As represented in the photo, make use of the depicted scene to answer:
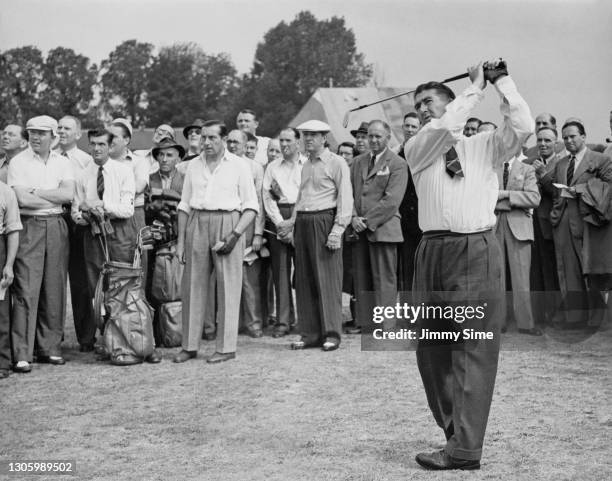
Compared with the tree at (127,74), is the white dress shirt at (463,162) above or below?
below

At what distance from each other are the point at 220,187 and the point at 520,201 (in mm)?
2900

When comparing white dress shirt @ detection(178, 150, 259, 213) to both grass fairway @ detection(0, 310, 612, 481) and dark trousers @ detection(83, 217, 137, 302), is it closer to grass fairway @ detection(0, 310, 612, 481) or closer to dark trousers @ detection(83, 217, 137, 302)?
dark trousers @ detection(83, 217, 137, 302)

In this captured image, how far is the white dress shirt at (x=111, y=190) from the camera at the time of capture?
25.0 feet

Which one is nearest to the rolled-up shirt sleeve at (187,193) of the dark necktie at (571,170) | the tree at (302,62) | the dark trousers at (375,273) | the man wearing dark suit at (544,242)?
the dark trousers at (375,273)

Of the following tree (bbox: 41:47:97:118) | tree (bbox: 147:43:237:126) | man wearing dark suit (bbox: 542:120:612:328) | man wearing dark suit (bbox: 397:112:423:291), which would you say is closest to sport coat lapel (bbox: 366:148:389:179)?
man wearing dark suit (bbox: 397:112:423:291)

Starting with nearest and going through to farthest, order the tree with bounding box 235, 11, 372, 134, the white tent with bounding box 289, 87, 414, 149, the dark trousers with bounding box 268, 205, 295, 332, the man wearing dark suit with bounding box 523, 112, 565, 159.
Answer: the dark trousers with bounding box 268, 205, 295, 332 < the man wearing dark suit with bounding box 523, 112, 565, 159 < the white tent with bounding box 289, 87, 414, 149 < the tree with bounding box 235, 11, 372, 134

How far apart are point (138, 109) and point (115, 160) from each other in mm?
31619

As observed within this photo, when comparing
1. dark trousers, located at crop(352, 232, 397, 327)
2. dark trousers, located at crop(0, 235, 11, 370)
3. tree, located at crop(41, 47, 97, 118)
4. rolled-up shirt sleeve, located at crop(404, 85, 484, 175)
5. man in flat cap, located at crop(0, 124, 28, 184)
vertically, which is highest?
tree, located at crop(41, 47, 97, 118)

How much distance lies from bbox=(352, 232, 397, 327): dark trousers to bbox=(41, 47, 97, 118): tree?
5.15 m

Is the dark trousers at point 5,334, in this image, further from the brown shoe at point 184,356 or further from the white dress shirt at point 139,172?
the white dress shirt at point 139,172

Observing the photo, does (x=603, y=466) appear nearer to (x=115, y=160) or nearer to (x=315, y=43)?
(x=115, y=160)

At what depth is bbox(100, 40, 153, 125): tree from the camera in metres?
25.1

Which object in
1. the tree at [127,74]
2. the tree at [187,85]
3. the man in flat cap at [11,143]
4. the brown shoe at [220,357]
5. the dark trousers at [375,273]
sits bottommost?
the brown shoe at [220,357]

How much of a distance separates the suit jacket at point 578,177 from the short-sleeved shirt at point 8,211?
486cm
